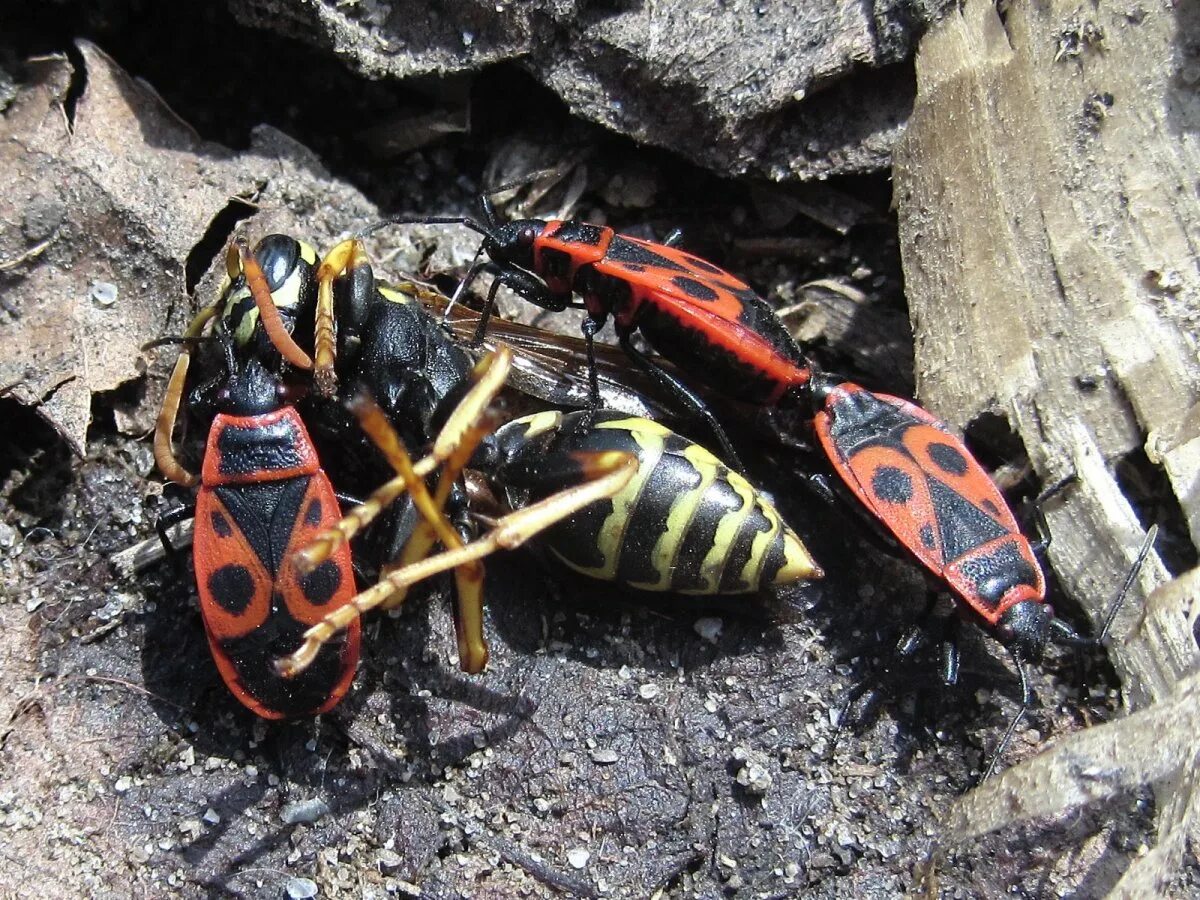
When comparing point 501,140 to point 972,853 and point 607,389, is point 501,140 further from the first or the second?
point 972,853

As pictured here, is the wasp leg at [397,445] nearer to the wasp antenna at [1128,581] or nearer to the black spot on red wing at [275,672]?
the black spot on red wing at [275,672]

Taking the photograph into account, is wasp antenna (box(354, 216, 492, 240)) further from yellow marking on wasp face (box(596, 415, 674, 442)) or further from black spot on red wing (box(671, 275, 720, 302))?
yellow marking on wasp face (box(596, 415, 674, 442))

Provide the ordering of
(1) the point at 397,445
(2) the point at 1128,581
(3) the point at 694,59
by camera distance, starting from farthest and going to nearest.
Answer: (3) the point at 694,59 → (2) the point at 1128,581 → (1) the point at 397,445

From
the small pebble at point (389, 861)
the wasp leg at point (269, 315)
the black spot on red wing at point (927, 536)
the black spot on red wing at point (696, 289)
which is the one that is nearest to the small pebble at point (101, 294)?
the wasp leg at point (269, 315)

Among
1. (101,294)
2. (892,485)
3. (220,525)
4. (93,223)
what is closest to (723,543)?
(892,485)

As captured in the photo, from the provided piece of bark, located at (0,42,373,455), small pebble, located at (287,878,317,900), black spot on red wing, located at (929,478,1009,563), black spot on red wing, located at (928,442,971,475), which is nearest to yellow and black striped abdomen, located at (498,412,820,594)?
black spot on red wing, located at (929,478,1009,563)

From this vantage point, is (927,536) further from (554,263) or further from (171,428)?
(171,428)

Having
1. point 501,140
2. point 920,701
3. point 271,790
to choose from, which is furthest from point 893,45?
point 271,790
